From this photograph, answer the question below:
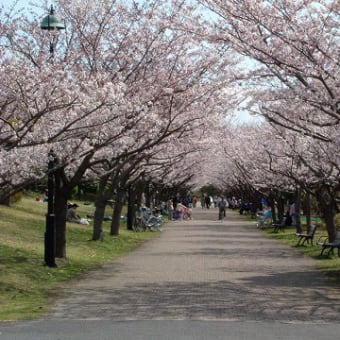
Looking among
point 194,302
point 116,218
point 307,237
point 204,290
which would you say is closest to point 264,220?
point 116,218

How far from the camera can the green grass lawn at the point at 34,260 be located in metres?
12.3

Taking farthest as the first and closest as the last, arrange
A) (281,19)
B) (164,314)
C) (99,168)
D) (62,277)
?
(99,168)
(62,277)
(281,19)
(164,314)

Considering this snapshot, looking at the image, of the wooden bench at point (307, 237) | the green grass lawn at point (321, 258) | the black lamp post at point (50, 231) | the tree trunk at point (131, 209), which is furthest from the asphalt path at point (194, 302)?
the tree trunk at point (131, 209)

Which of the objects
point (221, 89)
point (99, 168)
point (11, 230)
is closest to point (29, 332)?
point (221, 89)

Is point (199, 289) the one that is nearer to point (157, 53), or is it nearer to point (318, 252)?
point (157, 53)

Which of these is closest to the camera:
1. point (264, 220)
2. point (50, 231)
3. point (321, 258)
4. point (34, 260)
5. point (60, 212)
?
point (50, 231)

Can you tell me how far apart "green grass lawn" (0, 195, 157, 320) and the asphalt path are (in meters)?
0.49

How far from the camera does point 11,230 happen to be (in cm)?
2359

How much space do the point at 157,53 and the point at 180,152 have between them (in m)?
12.7

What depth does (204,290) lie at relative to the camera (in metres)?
13.9

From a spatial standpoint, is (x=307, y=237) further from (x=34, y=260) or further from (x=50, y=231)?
(x=50, y=231)

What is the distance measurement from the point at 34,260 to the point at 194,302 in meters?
6.46

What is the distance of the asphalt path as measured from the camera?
30.6 ft

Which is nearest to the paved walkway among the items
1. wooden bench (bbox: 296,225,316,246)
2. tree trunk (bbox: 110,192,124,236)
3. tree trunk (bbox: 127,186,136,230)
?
wooden bench (bbox: 296,225,316,246)
